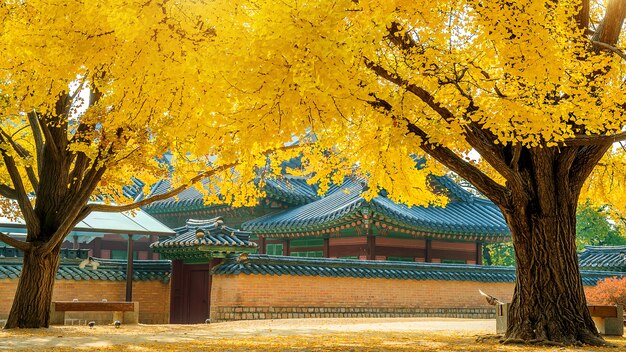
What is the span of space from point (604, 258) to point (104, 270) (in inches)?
706

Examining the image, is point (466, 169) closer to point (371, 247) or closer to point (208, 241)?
point (208, 241)

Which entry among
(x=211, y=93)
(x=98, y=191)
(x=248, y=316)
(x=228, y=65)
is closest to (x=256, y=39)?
(x=228, y=65)

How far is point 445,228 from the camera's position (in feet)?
74.9

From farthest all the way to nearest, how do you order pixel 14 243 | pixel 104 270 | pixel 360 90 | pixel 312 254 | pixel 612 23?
pixel 312 254 → pixel 104 270 → pixel 14 243 → pixel 612 23 → pixel 360 90

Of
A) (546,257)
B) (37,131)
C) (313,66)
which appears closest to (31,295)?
(37,131)

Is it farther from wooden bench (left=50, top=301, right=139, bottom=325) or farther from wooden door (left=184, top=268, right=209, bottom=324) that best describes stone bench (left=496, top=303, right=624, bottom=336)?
wooden door (left=184, top=268, right=209, bottom=324)

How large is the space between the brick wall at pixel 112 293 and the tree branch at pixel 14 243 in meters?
5.40

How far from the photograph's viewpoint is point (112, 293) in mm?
19094

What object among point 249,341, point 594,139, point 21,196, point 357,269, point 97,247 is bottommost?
point 249,341

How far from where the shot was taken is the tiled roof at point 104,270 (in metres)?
17.6

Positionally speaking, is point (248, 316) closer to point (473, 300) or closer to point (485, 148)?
point (473, 300)

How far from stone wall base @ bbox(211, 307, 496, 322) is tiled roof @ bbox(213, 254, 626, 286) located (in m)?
0.86

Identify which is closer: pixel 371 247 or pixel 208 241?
pixel 208 241

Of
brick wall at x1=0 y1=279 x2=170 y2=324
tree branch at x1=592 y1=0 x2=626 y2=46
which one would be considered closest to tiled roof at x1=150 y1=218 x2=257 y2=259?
brick wall at x1=0 y1=279 x2=170 y2=324
